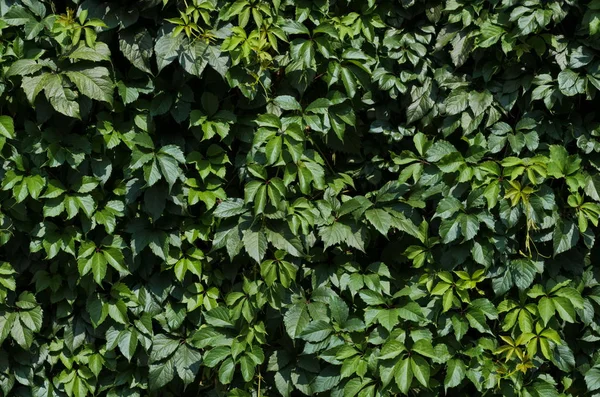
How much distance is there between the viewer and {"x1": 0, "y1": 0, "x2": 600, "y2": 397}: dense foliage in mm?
2639

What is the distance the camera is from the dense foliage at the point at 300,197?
2639 mm

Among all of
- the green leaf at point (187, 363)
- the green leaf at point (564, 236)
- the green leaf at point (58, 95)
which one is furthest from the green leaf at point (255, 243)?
the green leaf at point (564, 236)

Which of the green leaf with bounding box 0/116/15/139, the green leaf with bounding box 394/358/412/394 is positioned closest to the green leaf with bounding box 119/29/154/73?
the green leaf with bounding box 0/116/15/139

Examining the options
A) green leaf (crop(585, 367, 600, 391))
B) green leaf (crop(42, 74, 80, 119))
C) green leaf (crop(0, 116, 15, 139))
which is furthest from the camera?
green leaf (crop(585, 367, 600, 391))

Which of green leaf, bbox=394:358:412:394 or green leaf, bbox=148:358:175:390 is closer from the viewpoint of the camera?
green leaf, bbox=394:358:412:394

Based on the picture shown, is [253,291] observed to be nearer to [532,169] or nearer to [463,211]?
[463,211]

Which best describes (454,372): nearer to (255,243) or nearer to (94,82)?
(255,243)

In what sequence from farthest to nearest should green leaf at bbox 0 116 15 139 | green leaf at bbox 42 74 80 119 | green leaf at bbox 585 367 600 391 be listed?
green leaf at bbox 585 367 600 391 → green leaf at bbox 0 116 15 139 → green leaf at bbox 42 74 80 119

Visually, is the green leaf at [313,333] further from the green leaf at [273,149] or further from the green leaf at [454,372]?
the green leaf at [273,149]

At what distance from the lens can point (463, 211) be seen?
8.79 feet

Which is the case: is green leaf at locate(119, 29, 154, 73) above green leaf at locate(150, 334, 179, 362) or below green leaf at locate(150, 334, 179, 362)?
above

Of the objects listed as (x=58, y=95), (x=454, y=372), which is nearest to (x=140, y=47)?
(x=58, y=95)

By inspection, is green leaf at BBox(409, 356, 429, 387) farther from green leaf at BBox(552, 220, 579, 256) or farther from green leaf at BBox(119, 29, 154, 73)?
green leaf at BBox(119, 29, 154, 73)

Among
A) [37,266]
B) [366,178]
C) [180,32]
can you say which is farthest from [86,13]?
[366,178]
